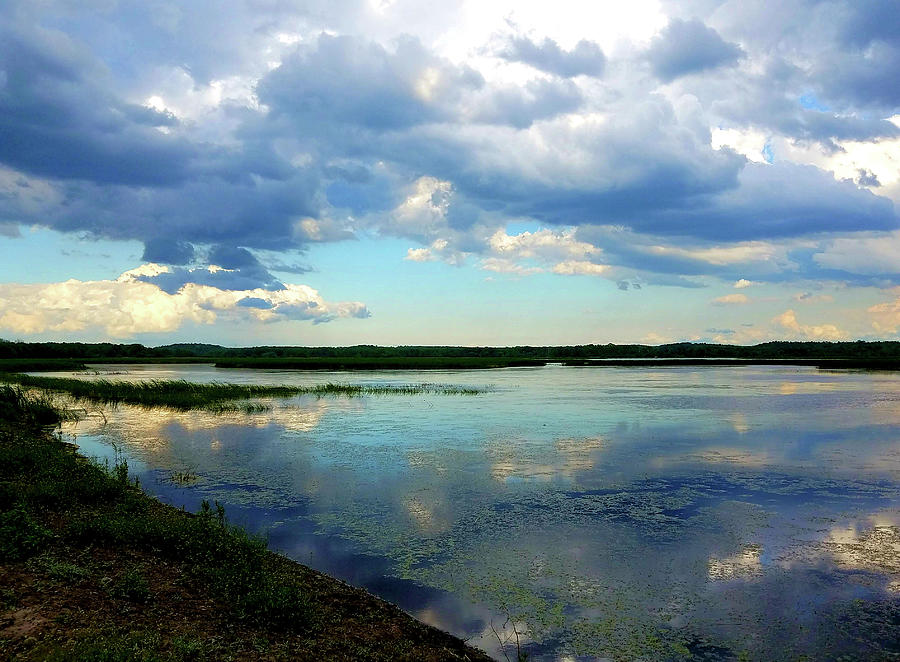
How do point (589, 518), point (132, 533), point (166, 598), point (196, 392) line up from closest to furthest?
point (166, 598) → point (132, 533) → point (589, 518) → point (196, 392)

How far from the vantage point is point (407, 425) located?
96.2 feet

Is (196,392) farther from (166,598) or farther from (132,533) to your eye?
(166,598)

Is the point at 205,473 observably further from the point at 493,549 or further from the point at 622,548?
the point at 622,548

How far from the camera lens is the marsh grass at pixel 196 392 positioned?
38.5 meters

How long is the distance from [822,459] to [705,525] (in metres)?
10.1

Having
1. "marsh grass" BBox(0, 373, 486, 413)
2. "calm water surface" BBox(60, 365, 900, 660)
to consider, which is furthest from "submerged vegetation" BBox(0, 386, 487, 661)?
"marsh grass" BBox(0, 373, 486, 413)

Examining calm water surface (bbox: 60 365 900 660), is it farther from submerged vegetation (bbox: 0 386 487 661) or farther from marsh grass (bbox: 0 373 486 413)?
marsh grass (bbox: 0 373 486 413)

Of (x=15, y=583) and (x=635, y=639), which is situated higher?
(x=15, y=583)

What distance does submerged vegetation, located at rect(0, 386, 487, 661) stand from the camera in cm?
655

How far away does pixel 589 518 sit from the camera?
13383mm

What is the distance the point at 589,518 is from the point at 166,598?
8749mm

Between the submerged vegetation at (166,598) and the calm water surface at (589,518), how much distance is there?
3.88 ft

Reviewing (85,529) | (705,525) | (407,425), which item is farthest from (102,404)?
(705,525)

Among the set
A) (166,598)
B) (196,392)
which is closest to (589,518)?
(166,598)
